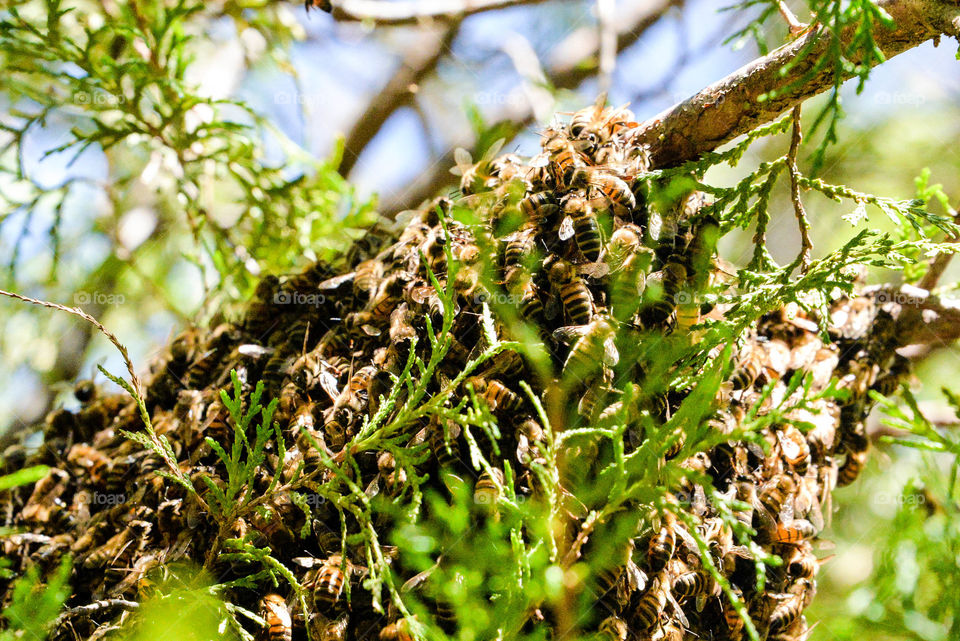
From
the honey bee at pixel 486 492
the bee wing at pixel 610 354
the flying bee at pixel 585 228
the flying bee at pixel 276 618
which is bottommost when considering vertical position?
the flying bee at pixel 276 618

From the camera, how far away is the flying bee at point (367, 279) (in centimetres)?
201

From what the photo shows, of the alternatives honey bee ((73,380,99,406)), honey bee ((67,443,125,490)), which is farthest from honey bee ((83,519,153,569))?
honey bee ((73,380,99,406))

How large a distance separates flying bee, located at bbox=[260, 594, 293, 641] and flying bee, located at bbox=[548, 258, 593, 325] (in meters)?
0.90

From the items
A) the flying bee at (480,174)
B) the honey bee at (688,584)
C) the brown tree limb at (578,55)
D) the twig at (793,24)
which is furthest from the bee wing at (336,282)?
the brown tree limb at (578,55)

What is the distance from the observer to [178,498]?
1.89 m

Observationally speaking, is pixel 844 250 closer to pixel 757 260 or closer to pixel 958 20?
pixel 757 260

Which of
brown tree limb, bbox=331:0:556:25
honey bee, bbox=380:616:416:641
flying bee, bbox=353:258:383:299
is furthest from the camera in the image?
brown tree limb, bbox=331:0:556:25

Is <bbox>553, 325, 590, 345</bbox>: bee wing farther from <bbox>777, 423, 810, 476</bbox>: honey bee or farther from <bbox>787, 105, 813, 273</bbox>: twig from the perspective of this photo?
<bbox>777, 423, 810, 476</bbox>: honey bee

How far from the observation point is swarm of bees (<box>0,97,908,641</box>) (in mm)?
1543

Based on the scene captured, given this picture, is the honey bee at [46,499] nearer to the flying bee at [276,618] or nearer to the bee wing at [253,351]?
the bee wing at [253,351]

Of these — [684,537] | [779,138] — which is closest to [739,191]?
[684,537]

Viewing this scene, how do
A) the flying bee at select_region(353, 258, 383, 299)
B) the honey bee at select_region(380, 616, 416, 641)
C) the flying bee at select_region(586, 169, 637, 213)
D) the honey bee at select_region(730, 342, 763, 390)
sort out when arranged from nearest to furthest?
the honey bee at select_region(380, 616, 416, 641), the flying bee at select_region(586, 169, 637, 213), the honey bee at select_region(730, 342, 763, 390), the flying bee at select_region(353, 258, 383, 299)

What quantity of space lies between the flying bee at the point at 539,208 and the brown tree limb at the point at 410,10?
2.29m

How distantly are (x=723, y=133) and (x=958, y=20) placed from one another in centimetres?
52
